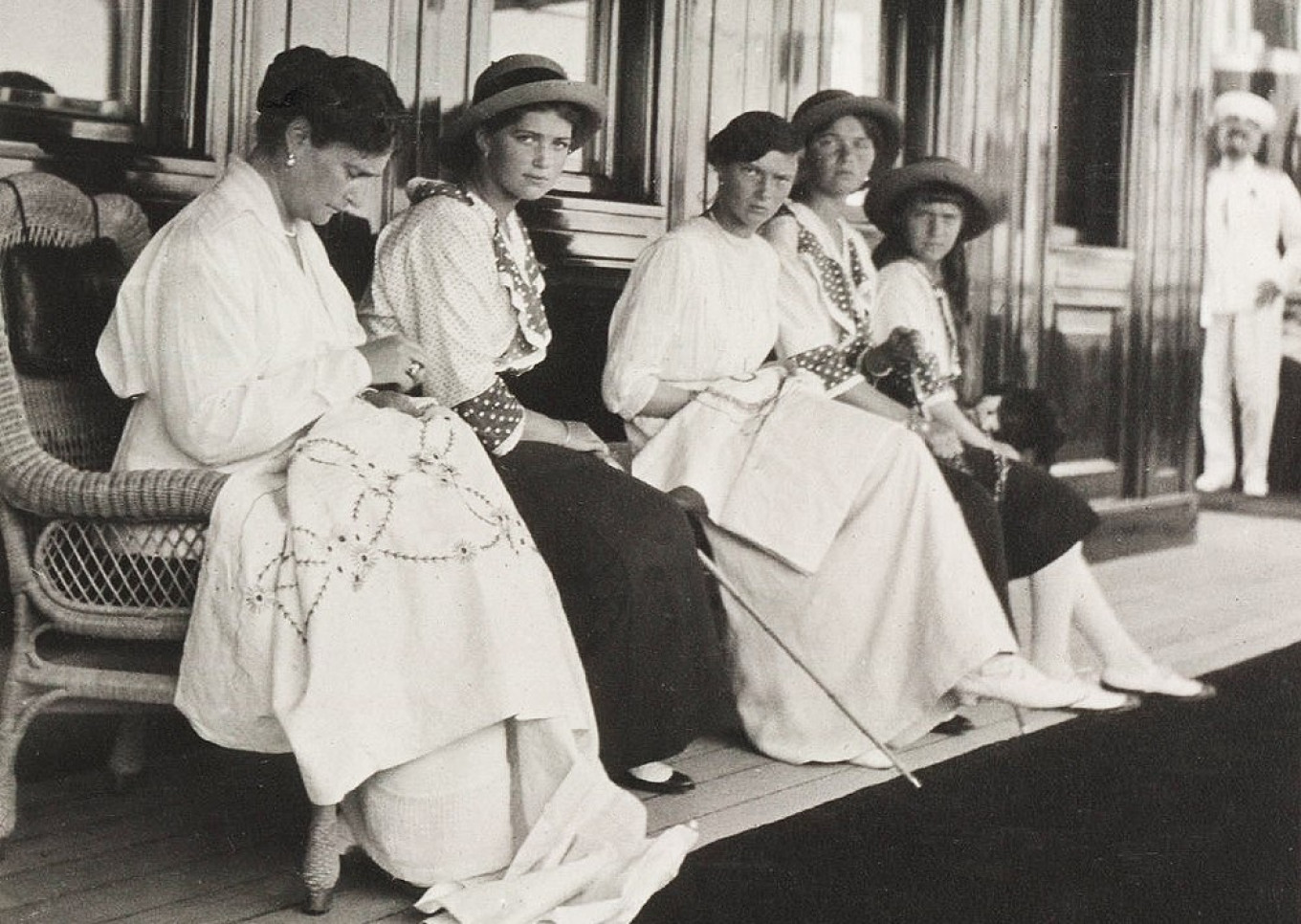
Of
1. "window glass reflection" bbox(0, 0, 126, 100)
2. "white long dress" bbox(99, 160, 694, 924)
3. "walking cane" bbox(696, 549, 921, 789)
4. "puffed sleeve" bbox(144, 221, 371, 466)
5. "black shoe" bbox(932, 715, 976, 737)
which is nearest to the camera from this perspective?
"white long dress" bbox(99, 160, 694, 924)

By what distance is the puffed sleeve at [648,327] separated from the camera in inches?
115

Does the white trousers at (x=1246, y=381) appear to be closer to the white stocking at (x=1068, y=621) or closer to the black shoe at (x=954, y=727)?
the white stocking at (x=1068, y=621)

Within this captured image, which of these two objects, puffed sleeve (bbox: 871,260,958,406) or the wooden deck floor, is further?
puffed sleeve (bbox: 871,260,958,406)

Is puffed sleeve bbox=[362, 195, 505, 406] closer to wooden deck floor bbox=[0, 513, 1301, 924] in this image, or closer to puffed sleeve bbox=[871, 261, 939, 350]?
wooden deck floor bbox=[0, 513, 1301, 924]

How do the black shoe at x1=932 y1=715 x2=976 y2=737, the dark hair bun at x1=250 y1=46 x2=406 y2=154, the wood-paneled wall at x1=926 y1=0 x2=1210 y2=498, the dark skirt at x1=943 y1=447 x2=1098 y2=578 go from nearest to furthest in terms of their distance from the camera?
the dark hair bun at x1=250 y1=46 x2=406 y2=154
the black shoe at x1=932 y1=715 x2=976 y2=737
the dark skirt at x1=943 y1=447 x2=1098 y2=578
the wood-paneled wall at x1=926 y1=0 x2=1210 y2=498

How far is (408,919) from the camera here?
1992mm

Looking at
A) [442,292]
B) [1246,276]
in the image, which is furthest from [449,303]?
[1246,276]

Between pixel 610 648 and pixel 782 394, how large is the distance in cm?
82

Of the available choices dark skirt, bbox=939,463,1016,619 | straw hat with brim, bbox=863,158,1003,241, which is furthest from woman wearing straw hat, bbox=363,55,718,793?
straw hat with brim, bbox=863,158,1003,241

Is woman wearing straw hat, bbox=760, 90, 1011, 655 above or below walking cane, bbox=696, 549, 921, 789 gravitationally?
above

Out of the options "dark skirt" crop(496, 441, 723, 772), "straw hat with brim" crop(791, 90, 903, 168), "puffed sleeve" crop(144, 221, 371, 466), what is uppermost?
"straw hat with brim" crop(791, 90, 903, 168)

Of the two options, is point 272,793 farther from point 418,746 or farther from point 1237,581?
point 1237,581

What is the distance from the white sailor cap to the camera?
11.0ft

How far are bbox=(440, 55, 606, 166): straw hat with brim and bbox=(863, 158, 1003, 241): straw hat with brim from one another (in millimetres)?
1065
